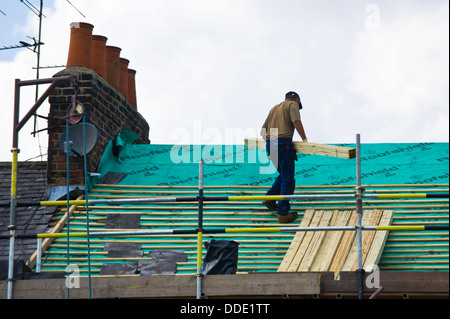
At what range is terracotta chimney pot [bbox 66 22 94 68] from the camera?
15180mm

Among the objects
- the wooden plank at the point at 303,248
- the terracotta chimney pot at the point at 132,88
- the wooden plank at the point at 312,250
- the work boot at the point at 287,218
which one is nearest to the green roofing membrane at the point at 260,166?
the work boot at the point at 287,218

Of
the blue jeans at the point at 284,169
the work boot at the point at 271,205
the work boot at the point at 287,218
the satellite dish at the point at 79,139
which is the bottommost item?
the work boot at the point at 287,218

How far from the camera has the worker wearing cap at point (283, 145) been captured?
12.7 metres

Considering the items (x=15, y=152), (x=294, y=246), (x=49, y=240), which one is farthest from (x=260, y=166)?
(x=15, y=152)

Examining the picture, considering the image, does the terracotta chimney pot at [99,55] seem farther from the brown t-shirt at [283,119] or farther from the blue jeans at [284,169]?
the blue jeans at [284,169]

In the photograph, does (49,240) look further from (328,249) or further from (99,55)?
(99,55)

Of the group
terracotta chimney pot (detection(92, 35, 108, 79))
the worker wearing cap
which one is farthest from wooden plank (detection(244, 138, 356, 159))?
terracotta chimney pot (detection(92, 35, 108, 79))

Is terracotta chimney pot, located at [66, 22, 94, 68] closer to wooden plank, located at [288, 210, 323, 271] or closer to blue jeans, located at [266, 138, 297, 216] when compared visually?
blue jeans, located at [266, 138, 297, 216]

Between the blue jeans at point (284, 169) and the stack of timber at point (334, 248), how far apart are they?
0.43m

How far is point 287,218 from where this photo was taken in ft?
41.3

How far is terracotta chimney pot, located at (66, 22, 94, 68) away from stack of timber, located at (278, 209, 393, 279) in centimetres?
513

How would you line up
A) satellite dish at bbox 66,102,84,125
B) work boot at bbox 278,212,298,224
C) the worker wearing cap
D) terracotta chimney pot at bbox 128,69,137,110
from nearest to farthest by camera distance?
work boot at bbox 278,212,298,224 → the worker wearing cap → satellite dish at bbox 66,102,84,125 → terracotta chimney pot at bbox 128,69,137,110

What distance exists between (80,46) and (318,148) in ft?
16.5

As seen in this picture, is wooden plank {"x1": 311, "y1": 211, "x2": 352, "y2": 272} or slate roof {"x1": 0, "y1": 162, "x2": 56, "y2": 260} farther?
slate roof {"x1": 0, "y1": 162, "x2": 56, "y2": 260}
